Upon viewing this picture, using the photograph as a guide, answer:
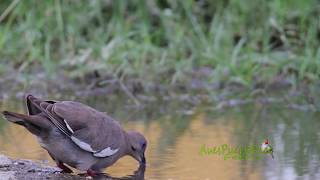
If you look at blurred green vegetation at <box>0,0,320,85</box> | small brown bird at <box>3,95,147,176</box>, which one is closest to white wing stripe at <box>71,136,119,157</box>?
small brown bird at <box>3,95,147,176</box>

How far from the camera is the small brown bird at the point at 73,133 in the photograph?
5445mm

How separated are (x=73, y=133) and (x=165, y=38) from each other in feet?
13.5

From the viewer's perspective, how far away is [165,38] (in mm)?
9500

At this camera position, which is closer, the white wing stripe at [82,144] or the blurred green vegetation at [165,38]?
the white wing stripe at [82,144]

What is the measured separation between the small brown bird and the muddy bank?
0.09m

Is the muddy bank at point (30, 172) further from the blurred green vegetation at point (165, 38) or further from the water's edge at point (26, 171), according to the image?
the blurred green vegetation at point (165, 38)

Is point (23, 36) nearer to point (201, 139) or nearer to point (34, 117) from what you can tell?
point (201, 139)

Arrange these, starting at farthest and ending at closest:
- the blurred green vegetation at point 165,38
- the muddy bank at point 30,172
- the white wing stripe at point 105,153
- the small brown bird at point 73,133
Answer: the blurred green vegetation at point 165,38 < the white wing stripe at point 105,153 < the small brown bird at point 73,133 < the muddy bank at point 30,172

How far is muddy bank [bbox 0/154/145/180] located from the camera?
5.27 m

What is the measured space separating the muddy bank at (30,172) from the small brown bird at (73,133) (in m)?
0.09

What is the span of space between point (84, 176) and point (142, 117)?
2027 mm

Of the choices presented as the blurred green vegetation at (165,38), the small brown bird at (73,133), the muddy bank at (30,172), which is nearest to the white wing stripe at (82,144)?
the small brown bird at (73,133)

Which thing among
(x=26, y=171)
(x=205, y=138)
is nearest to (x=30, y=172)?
(x=26, y=171)

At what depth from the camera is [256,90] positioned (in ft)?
27.9
